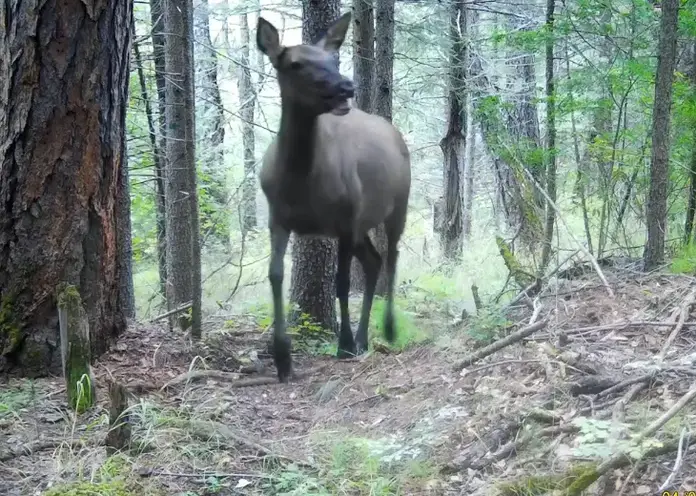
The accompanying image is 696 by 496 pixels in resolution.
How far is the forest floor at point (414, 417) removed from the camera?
3.20 m

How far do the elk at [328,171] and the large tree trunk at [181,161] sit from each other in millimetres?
761

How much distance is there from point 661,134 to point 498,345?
9.72 feet

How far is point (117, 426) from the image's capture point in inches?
146

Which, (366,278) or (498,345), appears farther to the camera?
(366,278)

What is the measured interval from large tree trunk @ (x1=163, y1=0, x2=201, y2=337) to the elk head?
4.24ft

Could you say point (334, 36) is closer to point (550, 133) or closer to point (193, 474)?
point (193, 474)

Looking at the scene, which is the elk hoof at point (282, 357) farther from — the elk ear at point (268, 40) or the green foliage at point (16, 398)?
the elk ear at point (268, 40)

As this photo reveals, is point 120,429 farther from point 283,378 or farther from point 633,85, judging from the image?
point 633,85

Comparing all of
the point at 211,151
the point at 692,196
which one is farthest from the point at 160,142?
the point at 692,196

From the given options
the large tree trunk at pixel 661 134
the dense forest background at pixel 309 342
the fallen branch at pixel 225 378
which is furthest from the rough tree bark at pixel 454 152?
the fallen branch at pixel 225 378

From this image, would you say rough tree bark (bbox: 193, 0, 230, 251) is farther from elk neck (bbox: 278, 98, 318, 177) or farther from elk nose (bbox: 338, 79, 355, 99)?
elk nose (bbox: 338, 79, 355, 99)

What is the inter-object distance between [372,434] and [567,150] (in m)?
7.12

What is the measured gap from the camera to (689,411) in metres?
3.26

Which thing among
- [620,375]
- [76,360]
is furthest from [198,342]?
[620,375]
